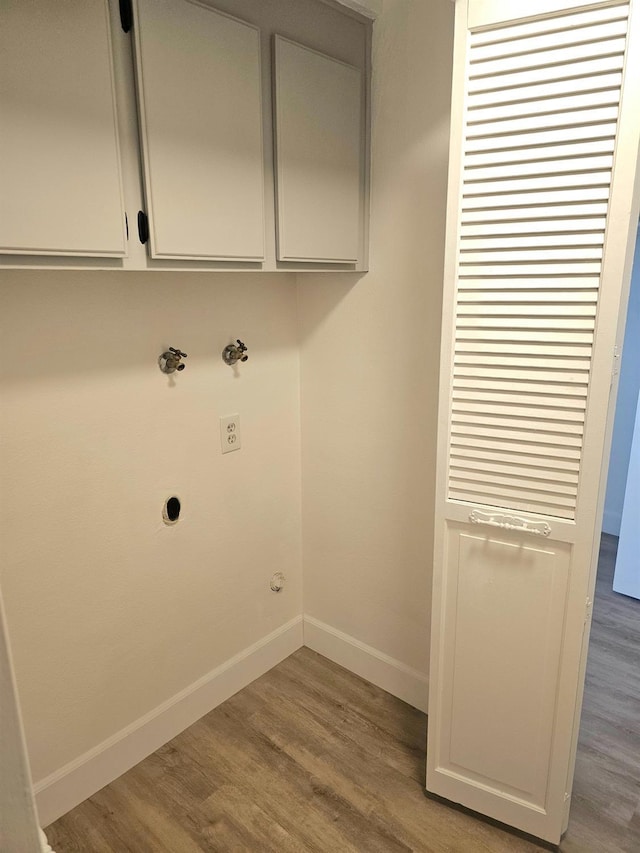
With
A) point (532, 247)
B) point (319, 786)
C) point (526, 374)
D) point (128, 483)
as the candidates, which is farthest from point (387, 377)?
point (319, 786)

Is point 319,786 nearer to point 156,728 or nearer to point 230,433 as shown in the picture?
point 156,728

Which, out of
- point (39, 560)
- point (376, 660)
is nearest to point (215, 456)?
point (39, 560)

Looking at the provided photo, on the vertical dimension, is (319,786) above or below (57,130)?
below

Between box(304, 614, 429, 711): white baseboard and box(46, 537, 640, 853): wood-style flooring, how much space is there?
5 cm

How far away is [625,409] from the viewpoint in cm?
379

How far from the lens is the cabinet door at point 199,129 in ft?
4.50

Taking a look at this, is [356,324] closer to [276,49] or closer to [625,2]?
[276,49]

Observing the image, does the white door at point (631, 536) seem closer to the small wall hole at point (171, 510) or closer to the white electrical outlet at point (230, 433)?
the white electrical outlet at point (230, 433)

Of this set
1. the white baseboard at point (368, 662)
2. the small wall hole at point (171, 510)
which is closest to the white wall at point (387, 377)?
the white baseboard at point (368, 662)

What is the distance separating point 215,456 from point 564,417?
121 cm

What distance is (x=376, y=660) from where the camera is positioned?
2.41 meters

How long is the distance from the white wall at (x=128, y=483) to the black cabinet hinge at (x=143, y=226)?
310 mm

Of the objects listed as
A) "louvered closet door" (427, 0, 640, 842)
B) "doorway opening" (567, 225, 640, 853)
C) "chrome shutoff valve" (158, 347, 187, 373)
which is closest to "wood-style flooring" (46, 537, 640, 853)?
"doorway opening" (567, 225, 640, 853)

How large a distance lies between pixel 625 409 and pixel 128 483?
3.28 m
